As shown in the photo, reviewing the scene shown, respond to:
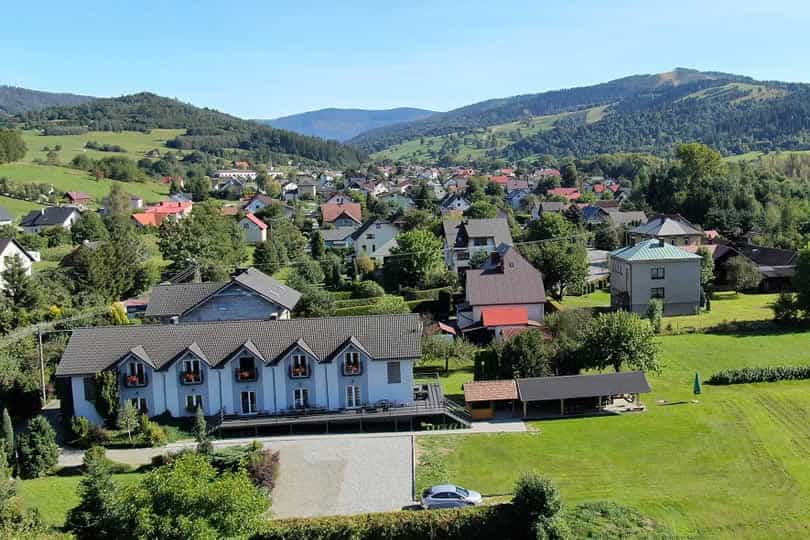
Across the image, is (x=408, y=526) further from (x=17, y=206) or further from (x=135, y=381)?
→ (x=17, y=206)

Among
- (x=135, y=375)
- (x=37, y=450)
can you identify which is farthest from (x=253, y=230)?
(x=37, y=450)

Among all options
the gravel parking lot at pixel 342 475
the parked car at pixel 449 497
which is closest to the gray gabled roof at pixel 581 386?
the gravel parking lot at pixel 342 475

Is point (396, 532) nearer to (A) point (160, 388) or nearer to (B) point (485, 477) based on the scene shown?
(B) point (485, 477)

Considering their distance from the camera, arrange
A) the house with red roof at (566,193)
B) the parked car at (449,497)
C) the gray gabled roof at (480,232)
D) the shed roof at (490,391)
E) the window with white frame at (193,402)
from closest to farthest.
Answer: the parked car at (449,497) → the shed roof at (490,391) → the window with white frame at (193,402) → the gray gabled roof at (480,232) → the house with red roof at (566,193)

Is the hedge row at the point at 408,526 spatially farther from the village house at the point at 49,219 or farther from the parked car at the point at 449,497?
the village house at the point at 49,219

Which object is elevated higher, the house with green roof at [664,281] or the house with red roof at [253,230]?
the house with red roof at [253,230]

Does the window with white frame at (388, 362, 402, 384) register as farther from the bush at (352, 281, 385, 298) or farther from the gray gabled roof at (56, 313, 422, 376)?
the bush at (352, 281, 385, 298)
